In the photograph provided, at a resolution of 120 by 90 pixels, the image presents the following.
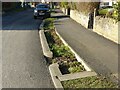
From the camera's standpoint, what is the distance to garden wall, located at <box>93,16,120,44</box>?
1177 centimetres

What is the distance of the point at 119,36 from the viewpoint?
11.2 m

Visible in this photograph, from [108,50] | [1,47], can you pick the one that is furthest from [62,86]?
[1,47]

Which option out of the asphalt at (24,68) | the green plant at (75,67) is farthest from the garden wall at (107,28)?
the green plant at (75,67)

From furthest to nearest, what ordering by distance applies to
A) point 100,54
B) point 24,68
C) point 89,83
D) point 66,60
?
point 100,54 → point 66,60 → point 24,68 → point 89,83

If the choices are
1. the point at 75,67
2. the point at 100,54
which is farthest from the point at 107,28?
the point at 75,67

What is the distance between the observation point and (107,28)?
13.1m

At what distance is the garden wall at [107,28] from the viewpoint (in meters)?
11.8

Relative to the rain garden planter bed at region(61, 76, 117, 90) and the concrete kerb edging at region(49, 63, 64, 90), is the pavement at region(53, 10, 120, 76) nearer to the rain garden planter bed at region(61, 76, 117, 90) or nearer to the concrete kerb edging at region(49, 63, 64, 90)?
the rain garden planter bed at region(61, 76, 117, 90)

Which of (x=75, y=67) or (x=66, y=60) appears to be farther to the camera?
(x=66, y=60)

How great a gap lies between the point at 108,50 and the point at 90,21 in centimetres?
771

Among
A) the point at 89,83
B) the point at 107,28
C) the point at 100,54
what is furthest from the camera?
the point at 107,28

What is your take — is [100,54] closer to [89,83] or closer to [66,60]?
[66,60]

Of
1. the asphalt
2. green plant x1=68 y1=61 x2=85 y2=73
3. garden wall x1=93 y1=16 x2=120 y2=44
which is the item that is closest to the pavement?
green plant x1=68 y1=61 x2=85 y2=73

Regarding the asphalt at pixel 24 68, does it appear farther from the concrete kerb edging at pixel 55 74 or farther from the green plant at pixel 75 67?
the green plant at pixel 75 67
